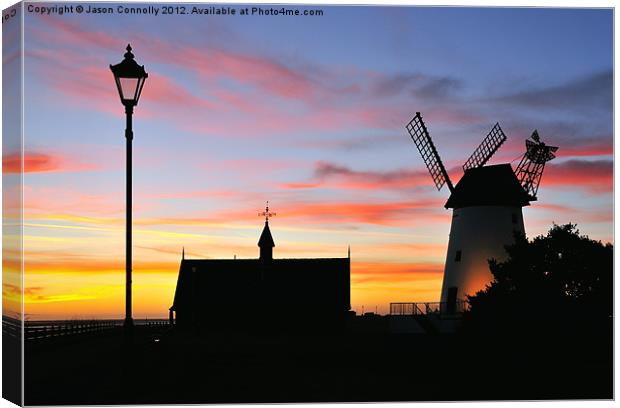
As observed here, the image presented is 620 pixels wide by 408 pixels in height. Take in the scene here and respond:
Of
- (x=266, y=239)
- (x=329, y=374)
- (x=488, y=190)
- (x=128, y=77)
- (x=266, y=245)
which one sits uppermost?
(x=488, y=190)

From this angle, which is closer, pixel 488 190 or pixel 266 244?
pixel 488 190

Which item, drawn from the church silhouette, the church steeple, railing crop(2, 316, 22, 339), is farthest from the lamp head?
the church steeple

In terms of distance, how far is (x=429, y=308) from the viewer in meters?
51.4

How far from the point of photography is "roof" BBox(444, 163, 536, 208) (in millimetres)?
48312

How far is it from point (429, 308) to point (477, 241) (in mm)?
5937

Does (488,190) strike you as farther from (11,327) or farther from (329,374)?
(11,327)

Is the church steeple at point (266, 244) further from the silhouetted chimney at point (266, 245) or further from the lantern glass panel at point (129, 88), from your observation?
the lantern glass panel at point (129, 88)

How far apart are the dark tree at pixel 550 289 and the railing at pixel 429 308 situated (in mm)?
4156

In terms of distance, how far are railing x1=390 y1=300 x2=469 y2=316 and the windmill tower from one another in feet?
0.52

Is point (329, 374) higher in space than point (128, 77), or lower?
lower

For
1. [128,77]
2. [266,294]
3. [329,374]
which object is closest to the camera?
[128,77]

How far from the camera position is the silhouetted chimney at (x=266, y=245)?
69375 mm

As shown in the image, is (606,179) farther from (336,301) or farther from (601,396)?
(336,301)

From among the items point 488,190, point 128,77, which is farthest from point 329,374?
point 488,190
